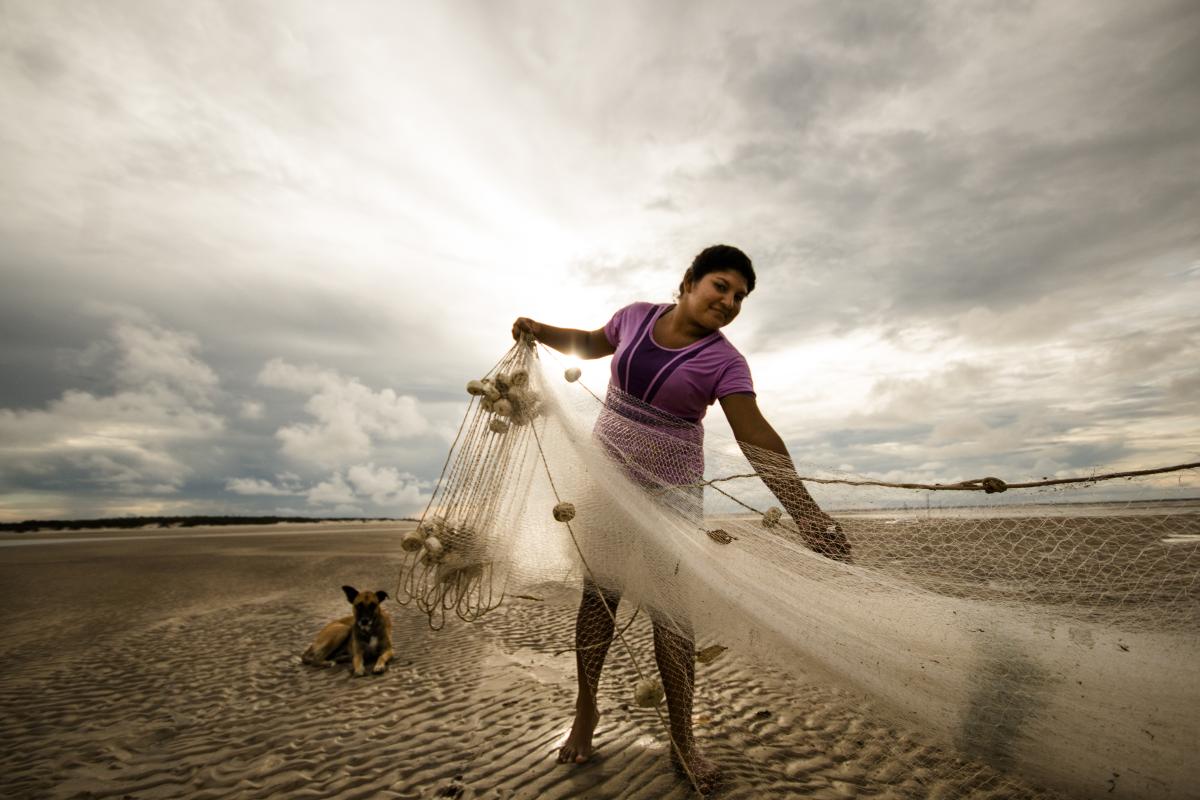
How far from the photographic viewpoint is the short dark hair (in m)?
2.36

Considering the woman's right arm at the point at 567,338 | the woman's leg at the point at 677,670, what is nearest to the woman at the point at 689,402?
the woman's leg at the point at 677,670

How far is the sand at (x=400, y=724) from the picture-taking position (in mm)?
2707

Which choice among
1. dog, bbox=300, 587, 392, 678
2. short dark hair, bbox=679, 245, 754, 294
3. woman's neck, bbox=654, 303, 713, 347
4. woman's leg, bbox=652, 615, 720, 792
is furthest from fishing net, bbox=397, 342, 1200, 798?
dog, bbox=300, 587, 392, 678

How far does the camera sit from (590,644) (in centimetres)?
249

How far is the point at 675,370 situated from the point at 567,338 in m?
0.97

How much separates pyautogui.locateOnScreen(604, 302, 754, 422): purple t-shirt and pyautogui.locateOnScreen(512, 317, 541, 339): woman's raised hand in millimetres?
571

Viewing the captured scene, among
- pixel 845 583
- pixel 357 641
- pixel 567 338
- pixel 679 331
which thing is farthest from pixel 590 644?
pixel 357 641

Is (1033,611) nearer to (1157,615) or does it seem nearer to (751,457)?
(1157,615)

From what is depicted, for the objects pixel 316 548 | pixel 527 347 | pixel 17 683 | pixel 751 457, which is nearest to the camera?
pixel 751 457

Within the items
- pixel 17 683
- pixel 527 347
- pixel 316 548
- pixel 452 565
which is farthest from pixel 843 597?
pixel 316 548

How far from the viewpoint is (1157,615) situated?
190 cm

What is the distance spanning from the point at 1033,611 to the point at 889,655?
0.62 metres

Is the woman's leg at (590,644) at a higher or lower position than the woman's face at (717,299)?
lower

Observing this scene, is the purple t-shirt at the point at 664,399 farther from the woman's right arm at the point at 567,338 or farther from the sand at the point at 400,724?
the sand at the point at 400,724
